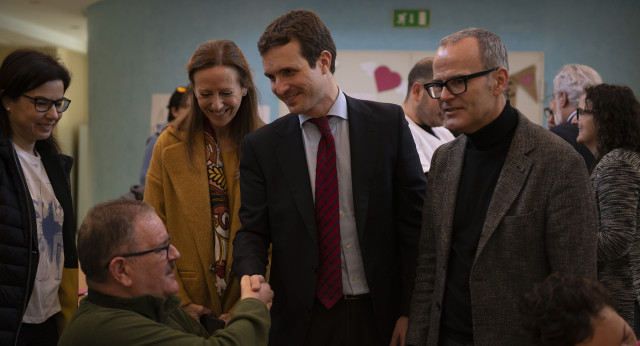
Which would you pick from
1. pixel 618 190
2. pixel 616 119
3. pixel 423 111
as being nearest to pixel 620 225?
pixel 618 190

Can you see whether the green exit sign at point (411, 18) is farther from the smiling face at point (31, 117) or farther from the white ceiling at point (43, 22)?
the smiling face at point (31, 117)

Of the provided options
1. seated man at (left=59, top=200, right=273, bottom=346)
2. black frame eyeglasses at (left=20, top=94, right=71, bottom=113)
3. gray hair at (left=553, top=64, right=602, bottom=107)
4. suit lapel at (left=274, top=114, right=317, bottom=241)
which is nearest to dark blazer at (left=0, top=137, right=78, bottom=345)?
black frame eyeglasses at (left=20, top=94, right=71, bottom=113)

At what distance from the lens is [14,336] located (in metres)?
2.04

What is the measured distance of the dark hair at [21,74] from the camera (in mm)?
2158

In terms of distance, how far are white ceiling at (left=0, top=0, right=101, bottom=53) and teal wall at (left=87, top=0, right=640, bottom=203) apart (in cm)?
87

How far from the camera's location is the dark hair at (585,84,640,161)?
2.60 meters

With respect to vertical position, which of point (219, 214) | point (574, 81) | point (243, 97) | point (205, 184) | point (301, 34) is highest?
point (574, 81)

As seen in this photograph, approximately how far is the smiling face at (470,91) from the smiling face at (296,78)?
1.27ft

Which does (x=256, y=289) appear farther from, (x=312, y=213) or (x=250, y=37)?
(x=250, y=37)

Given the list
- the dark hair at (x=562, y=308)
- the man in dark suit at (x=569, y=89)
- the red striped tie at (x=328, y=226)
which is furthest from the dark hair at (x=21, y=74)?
the man in dark suit at (x=569, y=89)

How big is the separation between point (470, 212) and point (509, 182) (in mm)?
159

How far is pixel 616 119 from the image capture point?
2.65 meters

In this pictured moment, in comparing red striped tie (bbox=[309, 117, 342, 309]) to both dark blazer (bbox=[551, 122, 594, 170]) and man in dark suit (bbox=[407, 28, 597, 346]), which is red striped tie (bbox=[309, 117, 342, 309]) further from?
dark blazer (bbox=[551, 122, 594, 170])

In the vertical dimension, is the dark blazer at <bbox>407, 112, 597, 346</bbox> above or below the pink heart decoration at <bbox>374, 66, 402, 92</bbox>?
below
